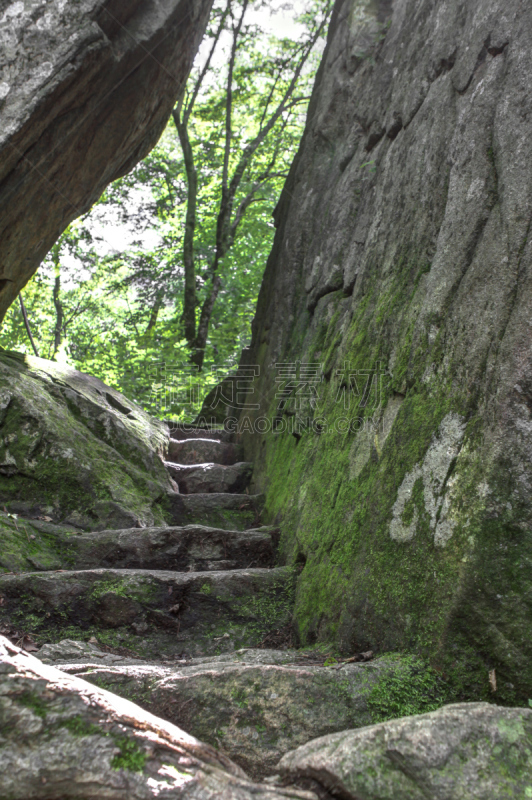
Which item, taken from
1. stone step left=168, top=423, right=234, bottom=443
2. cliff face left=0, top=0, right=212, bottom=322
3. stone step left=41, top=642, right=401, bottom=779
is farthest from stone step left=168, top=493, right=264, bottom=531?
stone step left=168, top=423, right=234, bottom=443

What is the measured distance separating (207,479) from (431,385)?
4.47 m

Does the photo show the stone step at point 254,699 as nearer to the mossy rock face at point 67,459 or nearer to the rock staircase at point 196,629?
the rock staircase at point 196,629

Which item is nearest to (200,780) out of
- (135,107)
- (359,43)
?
(135,107)

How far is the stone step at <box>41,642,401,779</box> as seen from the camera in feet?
5.60

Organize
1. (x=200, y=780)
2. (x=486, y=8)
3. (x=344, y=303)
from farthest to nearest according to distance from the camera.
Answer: (x=344, y=303) < (x=486, y=8) < (x=200, y=780)

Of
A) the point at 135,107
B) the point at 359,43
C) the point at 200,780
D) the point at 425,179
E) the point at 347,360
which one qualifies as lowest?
the point at 200,780

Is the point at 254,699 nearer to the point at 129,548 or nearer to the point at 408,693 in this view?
the point at 408,693

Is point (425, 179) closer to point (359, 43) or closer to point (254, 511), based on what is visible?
point (254, 511)

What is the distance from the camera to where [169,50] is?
6203 millimetres

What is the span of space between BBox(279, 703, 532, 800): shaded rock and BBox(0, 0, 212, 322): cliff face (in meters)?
4.94

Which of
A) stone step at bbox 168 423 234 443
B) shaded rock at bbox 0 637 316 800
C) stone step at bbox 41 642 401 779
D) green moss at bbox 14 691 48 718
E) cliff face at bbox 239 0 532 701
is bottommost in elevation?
stone step at bbox 41 642 401 779

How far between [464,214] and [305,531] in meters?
2.26

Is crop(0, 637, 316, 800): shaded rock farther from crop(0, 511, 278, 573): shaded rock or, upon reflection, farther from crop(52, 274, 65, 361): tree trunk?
crop(52, 274, 65, 361): tree trunk

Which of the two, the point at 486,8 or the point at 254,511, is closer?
the point at 486,8
